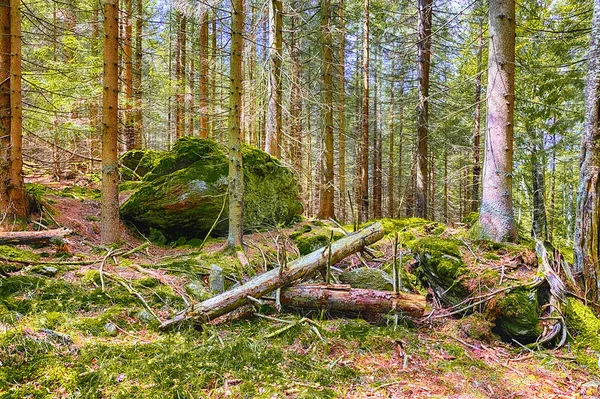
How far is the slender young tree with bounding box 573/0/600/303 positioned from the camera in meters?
4.16

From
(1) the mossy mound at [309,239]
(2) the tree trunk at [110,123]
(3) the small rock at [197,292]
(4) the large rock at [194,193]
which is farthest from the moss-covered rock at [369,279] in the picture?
(2) the tree trunk at [110,123]

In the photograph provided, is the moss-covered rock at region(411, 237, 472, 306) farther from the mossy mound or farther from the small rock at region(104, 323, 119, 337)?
the small rock at region(104, 323, 119, 337)

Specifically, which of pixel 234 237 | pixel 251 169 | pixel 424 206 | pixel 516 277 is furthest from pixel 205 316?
pixel 424 206

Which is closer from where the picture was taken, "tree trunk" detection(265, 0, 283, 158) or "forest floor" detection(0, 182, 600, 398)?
"forest floor" detection(0, 182, 600, 398)

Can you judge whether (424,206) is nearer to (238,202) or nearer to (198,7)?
(238,202)

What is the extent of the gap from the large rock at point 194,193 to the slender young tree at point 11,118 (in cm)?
195

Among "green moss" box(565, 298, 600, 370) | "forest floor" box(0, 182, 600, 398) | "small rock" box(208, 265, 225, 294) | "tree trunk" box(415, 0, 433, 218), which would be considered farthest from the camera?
"tree trunk" box(415, 0, 433, 218)

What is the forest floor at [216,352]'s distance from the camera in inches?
92.1

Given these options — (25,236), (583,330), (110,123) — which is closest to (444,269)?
(583,330)

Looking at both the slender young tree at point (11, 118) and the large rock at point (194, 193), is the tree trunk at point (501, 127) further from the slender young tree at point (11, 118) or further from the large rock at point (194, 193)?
the slender young tree at point (11, 118)

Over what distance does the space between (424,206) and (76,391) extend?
34.7ft

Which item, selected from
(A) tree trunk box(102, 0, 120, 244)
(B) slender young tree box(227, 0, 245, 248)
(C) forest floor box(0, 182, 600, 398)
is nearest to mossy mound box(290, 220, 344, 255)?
(B) slender young tree box(227, 0, 245, 248)

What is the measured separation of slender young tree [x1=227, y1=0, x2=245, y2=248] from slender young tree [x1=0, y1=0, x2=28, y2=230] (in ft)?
11.6

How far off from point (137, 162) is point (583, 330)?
1038 cm
